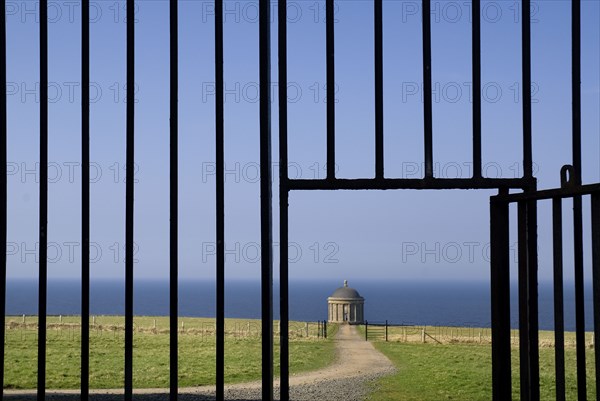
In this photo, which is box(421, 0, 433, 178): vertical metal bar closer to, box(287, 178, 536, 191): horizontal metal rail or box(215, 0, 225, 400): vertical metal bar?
box(287, 178, 536, 191): horizontal metal rail

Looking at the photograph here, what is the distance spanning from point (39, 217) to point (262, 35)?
5.98 feet

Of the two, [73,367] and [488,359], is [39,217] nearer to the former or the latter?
[73,367]

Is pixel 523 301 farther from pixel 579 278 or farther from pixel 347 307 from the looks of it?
pixel 347 307

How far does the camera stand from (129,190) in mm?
4656

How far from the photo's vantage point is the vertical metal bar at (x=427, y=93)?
4.57 meters

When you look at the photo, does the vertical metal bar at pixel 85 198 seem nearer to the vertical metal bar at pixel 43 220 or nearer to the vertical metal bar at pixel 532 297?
the vertical metal bar at pixel 43 220

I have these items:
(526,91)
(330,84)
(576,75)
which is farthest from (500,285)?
(330,84)

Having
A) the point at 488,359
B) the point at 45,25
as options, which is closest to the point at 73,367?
the point at 488,359

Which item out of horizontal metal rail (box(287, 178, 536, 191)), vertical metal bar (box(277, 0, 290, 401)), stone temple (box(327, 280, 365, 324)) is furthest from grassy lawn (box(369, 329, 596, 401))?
stone temple (box(327, 280, 365, 324))

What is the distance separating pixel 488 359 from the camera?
21641mm

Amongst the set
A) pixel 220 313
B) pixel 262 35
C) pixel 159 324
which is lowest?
pixel 159 324

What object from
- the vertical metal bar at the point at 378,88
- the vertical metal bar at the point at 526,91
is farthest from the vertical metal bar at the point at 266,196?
the vertical metal bar at the point at 526,91

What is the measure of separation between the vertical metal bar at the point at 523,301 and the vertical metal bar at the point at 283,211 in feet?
4.51

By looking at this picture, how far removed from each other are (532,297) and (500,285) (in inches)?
8.0
